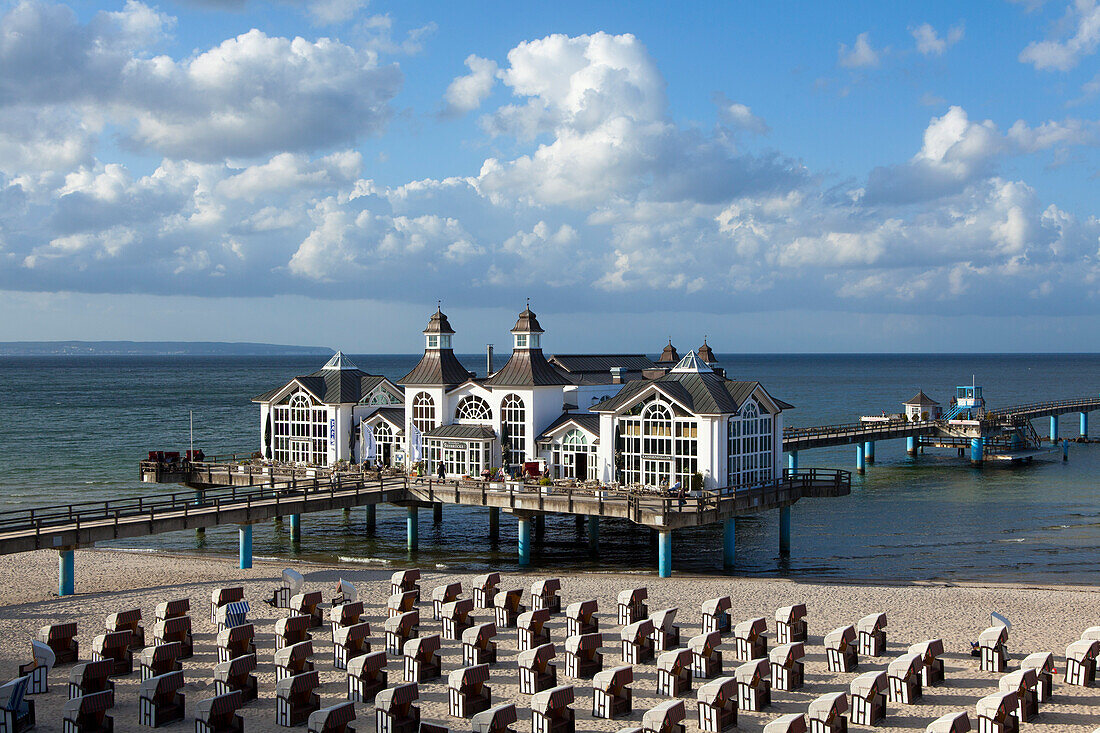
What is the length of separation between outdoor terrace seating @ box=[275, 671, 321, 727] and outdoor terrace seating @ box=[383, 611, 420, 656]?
404cm

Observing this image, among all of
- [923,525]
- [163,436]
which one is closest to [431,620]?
[923,525]

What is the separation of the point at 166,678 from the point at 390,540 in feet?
87.9

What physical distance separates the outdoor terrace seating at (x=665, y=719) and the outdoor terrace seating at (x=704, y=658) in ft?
11.3

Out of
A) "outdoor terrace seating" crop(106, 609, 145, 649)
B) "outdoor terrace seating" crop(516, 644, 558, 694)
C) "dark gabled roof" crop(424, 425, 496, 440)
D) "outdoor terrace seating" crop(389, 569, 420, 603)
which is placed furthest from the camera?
"dark gabled roof" crop(424, 425, 496, 440)

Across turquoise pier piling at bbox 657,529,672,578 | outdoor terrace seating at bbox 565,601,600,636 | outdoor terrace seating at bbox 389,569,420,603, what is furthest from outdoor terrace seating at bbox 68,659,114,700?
turquoise pier piling at bbox 657,529,672,578

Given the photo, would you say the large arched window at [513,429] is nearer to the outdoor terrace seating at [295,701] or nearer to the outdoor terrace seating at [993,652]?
the outdoor terrace seating at [993,652]

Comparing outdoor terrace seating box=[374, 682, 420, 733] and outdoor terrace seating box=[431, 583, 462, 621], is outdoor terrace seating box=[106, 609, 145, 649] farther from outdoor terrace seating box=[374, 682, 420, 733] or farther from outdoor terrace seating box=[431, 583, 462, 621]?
outdoor terrace seating box=[374, 682, 420, 733]

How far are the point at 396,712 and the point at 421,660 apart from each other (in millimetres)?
3157

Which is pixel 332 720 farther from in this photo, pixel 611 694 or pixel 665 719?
pixel 665 719

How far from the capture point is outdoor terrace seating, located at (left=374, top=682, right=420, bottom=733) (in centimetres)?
1812

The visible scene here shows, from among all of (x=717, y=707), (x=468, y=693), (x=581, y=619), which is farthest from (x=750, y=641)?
(x=468, y=693)

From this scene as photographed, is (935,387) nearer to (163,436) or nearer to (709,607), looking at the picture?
(163,436)

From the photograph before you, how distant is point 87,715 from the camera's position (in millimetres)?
18094

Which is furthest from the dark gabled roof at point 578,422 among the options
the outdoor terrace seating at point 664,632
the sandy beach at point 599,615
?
the outdoor terrace seating at point 664,632
